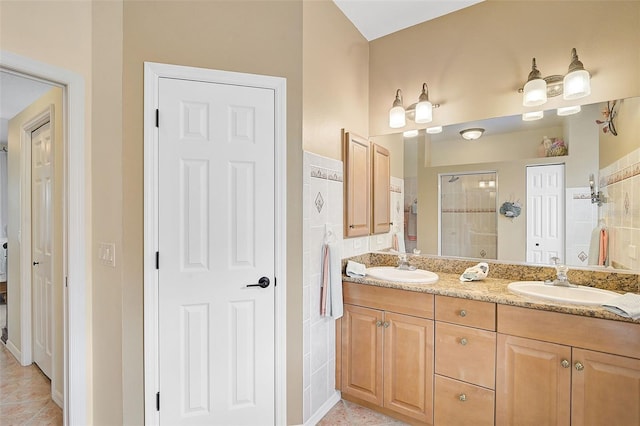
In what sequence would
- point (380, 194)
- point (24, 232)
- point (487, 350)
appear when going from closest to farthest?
point (487, 350)
point (380, 194)
point (24, 232)

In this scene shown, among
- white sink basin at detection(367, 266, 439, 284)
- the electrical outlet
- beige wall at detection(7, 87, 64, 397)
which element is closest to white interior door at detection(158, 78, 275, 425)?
the electrical outlet

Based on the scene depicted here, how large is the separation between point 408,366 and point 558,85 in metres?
1.96

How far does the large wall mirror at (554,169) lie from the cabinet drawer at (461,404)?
0.87 metres

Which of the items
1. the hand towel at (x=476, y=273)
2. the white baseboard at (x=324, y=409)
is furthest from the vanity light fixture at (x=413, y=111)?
the white baseboard at (x=324, y=409)

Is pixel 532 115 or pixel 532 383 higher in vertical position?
pixel 532 115

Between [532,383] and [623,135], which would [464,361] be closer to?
[532,383]

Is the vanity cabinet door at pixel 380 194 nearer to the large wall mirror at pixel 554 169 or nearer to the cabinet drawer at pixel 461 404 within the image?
the large wall mirror at pixel 554 169

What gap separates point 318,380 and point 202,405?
71cm

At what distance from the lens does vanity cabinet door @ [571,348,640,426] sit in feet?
4.37

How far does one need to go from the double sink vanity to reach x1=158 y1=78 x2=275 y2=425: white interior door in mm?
663

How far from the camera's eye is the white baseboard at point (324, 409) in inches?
76.0

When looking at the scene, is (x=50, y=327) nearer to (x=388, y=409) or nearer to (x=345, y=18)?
(x=388, y=409)

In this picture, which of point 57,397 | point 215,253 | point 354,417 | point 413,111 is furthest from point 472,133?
point 57,397

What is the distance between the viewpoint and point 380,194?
253 centimetres
